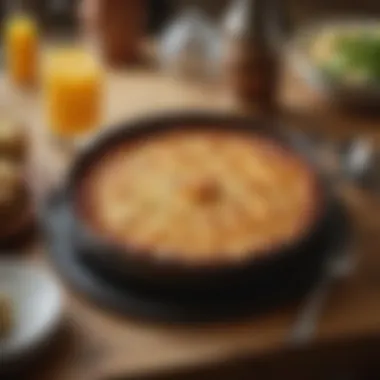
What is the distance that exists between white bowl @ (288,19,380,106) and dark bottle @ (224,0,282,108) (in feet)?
0.27

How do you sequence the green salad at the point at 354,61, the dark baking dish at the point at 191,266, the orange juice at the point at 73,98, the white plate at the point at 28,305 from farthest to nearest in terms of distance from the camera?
the green salad at the point at 354,61, the orange juice at the point at 73,98, the dark baking dish at the point at 191,266, the white plate at the point at 28,305

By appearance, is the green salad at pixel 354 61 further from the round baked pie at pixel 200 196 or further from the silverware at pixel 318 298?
the silverware at pixel 318 298

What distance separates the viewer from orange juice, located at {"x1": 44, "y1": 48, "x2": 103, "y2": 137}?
174cm

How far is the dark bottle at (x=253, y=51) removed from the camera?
1.77 meters

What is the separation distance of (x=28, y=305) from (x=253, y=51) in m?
0.69

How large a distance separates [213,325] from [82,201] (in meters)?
0.29

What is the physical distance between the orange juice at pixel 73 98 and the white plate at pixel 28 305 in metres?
0.41

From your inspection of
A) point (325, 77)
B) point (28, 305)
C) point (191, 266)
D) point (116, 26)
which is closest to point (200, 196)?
point (191, 266)

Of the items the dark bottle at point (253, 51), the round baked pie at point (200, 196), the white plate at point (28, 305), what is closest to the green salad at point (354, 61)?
the dark bottle at point (253, 51)

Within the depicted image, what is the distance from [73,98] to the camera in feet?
5.71

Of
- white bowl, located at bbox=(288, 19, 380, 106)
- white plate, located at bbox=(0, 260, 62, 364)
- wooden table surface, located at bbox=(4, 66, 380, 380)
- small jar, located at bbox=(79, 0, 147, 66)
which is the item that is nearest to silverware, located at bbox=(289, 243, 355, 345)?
wooden table surface, located at bbox=(4, 66, 380, 380)

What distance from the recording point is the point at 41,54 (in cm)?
198

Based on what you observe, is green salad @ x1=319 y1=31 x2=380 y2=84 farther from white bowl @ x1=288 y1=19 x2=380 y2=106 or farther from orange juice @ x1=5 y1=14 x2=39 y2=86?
orange juice @ x1=5 y1=14 x2=39 y2=86

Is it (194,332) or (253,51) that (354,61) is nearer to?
(253,51)
